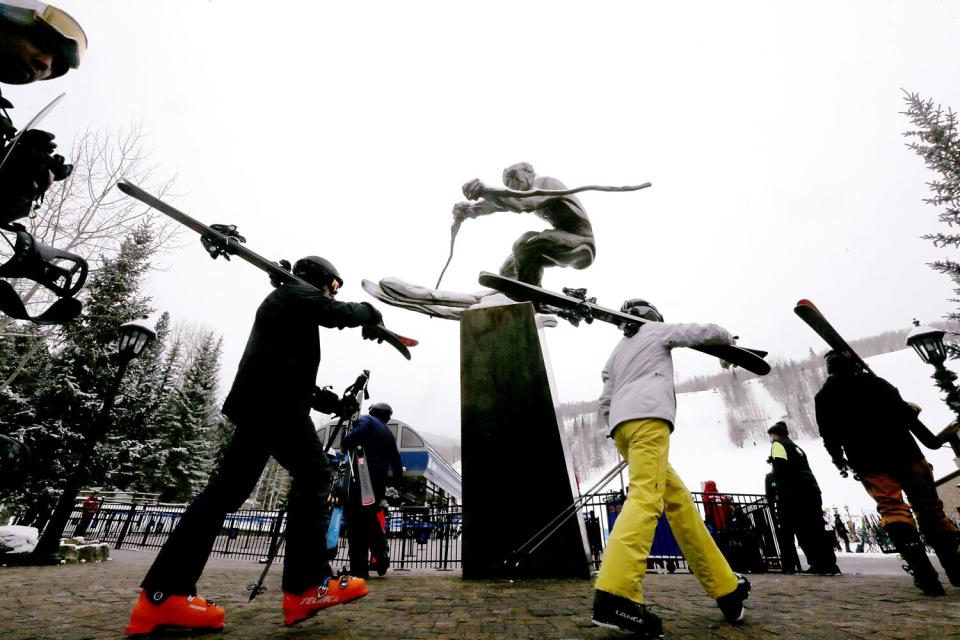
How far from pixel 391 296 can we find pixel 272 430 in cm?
419

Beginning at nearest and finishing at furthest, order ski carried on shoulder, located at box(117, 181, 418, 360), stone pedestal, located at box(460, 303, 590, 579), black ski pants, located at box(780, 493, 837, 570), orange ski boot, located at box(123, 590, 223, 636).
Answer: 1. orange ski boot, located at box(123, 590, 223, 636)
2. ski carried on shoulder, located at box(117, 181, 418, 360)
3. stone pedestal, located at box(460, 303, 590, 579)
4. black ski pants, located at box(780, 493, 837, 570)

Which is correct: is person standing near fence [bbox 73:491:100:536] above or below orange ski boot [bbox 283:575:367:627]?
above

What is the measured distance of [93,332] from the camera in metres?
18.7

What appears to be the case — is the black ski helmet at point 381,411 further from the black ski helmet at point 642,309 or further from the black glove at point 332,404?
the black ski helmet at point 642,309

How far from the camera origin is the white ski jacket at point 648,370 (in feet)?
8.78

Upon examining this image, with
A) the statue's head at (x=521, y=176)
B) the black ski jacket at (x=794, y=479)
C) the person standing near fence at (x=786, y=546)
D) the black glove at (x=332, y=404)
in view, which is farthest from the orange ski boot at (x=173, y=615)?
the person standing near fence at (x=786, y=546)

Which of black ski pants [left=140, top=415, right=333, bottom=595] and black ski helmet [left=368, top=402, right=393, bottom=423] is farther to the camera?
black ski helmet [left=368, top=402, right=393, bottom=423]

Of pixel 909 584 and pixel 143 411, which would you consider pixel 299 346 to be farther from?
pixel 143 411

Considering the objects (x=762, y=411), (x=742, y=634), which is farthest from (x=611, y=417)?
(x=762, y=411)

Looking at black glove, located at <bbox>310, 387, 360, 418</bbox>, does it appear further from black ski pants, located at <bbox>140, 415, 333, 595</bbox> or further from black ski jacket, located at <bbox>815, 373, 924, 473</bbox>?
black ski jacket, located at <bbox>815, 373, 924, 473</bbox>

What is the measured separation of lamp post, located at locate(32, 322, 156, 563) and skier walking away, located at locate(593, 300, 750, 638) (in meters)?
8.34

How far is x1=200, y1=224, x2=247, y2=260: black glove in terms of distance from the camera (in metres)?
3.58

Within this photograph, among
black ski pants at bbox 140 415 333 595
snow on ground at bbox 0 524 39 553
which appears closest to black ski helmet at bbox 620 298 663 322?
black ski pants at bbox 140 415 333 595

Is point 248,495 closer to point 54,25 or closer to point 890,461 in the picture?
point 54,25
